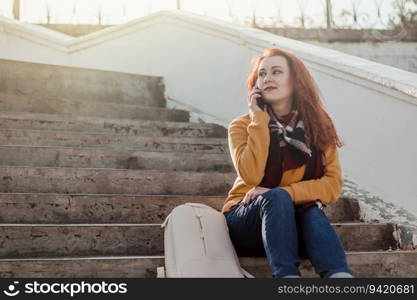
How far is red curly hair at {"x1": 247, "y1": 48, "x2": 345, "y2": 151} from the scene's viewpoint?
109 inches

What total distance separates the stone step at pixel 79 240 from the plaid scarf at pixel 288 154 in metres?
0.66

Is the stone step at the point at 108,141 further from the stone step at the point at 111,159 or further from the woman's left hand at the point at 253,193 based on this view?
the woman's left hand at the point at 253,193

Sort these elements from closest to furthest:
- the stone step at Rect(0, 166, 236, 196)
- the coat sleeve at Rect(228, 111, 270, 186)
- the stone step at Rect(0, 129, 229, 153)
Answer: the coat sleeve at Rect(228, 111, 270, 186) < the stone step at Rect(0, 166, 236, 196) < the stone step at Rect(0, 129, 229, 153)

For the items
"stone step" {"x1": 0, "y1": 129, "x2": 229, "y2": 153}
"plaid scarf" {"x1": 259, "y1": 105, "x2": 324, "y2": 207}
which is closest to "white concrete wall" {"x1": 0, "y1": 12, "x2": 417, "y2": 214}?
"stone step" {"x1": 0, "y1": 129, "x2": 229, "y2": 153}

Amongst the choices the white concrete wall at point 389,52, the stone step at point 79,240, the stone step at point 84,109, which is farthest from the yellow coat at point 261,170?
the white concrete wall at point 389,52

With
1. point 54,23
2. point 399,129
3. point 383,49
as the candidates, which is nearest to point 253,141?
point 399,129

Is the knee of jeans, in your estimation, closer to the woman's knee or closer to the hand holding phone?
the woman's knee

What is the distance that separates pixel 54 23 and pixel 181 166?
403 centimetres

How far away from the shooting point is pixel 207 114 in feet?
17.5

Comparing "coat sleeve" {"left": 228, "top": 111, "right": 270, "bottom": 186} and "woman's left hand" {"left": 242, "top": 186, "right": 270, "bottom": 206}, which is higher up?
"coat sleeve" {"left": 228, "top": 111, "right": 270, "bottom": 186}

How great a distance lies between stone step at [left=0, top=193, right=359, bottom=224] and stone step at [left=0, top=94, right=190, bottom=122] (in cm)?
157

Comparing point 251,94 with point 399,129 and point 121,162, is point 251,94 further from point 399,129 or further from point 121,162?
point 121,162

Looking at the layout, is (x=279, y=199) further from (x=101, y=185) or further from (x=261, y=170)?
(x=101, y=185)

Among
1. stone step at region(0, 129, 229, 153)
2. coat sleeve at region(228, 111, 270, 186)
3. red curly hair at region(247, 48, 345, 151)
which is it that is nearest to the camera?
coat sleeve at region(228, 111, 270, 186)
